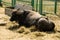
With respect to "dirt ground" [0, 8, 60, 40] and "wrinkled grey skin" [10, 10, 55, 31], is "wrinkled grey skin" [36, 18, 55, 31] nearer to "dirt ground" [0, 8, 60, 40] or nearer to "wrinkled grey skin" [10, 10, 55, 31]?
"wrinkled grey skin" [10, 10, 55, 31]

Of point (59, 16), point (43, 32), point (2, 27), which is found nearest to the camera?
point (43, 32)

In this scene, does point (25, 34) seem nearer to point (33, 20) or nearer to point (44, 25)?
point (44, 25)

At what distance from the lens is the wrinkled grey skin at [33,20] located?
26.4ft

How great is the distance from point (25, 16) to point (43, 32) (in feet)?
5.37

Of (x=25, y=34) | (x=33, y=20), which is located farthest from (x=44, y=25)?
(x=25, y=34)

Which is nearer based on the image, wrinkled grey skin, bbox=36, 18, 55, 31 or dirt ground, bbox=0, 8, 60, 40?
dirt ground, bbox=0, 8, 60, 40

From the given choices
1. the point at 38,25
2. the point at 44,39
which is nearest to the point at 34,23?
the point at 38,25

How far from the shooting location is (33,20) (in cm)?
855

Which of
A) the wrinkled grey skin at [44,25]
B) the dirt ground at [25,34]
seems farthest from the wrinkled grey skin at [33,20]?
the dirt ground at [25,34]

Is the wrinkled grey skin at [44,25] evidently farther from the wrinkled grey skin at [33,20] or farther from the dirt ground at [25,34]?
the dirt ground at [25,34]

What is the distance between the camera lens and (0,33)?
7961mm

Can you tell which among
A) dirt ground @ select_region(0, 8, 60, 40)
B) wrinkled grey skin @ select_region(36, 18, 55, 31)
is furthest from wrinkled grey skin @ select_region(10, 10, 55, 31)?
dirt ground @ select_region(0, 8, 60, 40)

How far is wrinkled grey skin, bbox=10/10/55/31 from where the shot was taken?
26.4 feet

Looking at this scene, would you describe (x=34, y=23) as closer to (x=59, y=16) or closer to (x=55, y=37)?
(x=55, y=37)
